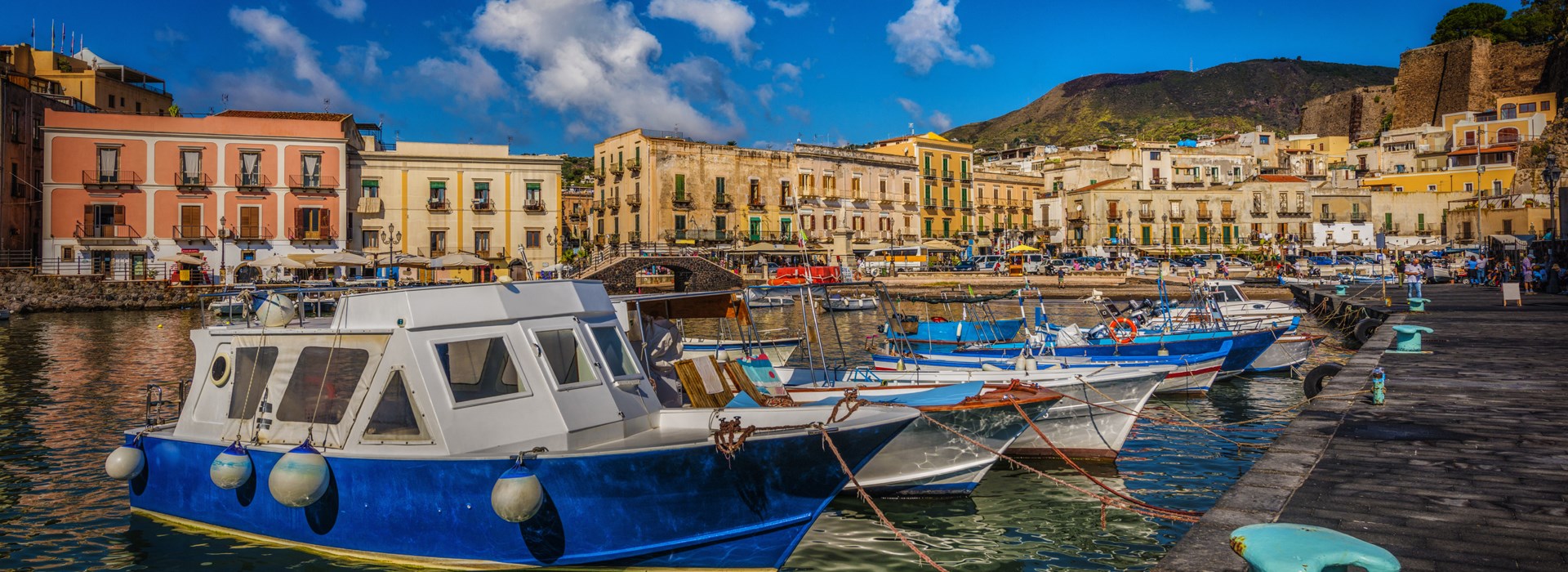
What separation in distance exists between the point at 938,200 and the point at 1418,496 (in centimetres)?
7250

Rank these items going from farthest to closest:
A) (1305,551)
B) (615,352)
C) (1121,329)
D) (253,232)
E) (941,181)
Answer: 1. (941,181)
2. (253,232)
3. (1121,329)
4. (615,352)
5. (1305,551)

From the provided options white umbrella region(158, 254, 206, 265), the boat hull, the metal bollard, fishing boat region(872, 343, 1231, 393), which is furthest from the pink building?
the metal bollard

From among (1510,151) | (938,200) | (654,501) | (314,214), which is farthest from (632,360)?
(1510,151)

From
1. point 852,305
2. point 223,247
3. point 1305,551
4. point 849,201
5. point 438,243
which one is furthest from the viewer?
point 849,201

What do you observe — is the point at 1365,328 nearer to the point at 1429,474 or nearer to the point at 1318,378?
the point at 1318,378

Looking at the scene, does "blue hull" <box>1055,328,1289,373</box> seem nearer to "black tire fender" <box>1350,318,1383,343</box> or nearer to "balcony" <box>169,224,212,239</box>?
"black tire fender" <box>1350,318,1383,343</box>

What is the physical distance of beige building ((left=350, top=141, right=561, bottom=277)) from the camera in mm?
56594

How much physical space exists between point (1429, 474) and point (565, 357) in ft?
26.6

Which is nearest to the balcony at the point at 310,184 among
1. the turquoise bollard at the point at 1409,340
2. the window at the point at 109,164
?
the window at the point at 109,164

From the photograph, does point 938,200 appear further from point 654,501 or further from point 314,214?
point 654,501

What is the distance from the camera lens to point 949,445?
1209 cm

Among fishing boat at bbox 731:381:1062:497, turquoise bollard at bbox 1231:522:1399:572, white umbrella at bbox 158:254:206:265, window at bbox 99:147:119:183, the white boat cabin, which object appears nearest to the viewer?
turquoise bollard at bbox 1231:522:1399:572

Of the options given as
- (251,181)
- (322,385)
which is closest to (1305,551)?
(322,385)

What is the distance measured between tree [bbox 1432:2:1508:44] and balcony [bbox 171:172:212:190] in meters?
116
